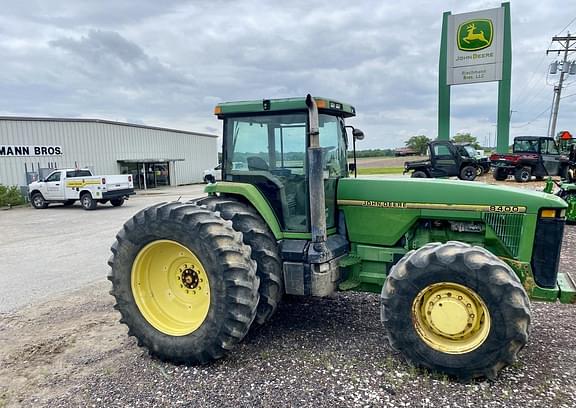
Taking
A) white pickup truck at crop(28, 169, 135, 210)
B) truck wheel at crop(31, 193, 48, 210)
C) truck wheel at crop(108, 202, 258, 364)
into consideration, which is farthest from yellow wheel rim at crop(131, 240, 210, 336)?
truck wheel at crop(31, 193, 48, 210)

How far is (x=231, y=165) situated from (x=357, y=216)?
1374 mm

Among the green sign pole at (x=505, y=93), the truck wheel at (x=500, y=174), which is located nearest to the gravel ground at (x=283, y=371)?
the truck wheel at (x=500, y=174)

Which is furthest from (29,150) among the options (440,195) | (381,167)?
(381,167)

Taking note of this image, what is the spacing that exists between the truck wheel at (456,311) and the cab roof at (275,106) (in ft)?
5.28

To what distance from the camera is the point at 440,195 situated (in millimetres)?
3854

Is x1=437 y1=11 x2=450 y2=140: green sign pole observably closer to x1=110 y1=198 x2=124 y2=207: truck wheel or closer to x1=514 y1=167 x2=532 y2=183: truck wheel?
x1=514 y1=167 x2=532 y2=183: truck wheel

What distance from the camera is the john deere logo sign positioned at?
20.2 meters

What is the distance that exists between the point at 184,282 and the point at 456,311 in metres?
2.32

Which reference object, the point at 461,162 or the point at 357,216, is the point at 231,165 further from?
the point at 461,162

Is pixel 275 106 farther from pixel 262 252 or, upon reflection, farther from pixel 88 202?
pixel 88 202

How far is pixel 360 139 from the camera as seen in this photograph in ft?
15.1

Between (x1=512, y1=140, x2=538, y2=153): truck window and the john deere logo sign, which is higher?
the john deere logo sign

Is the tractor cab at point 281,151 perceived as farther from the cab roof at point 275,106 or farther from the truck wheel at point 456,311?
the truck wheel at point 456,311

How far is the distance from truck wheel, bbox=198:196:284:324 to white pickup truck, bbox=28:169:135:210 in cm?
1538
